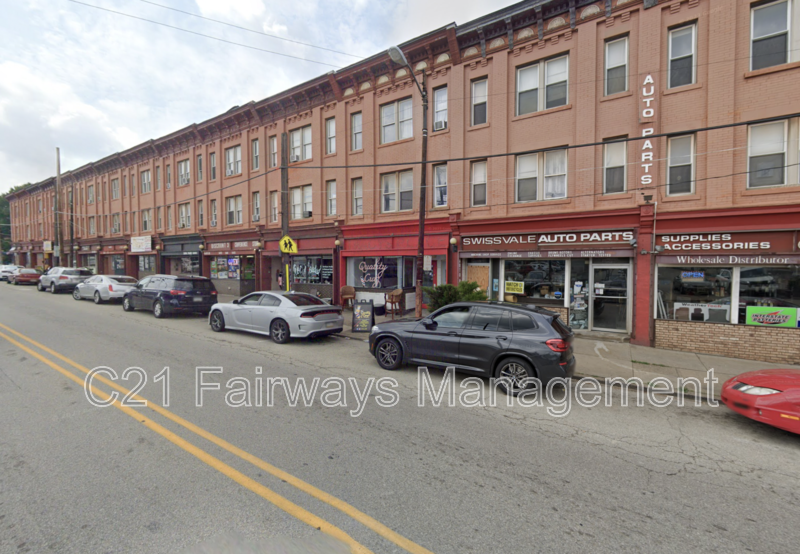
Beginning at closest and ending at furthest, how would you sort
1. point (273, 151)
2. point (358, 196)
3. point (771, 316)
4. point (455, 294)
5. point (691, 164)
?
1. point (771, 316)
2. point (691, 164)
3. point (455, 294)
4. point (358, 196)
5. point (273, 151)

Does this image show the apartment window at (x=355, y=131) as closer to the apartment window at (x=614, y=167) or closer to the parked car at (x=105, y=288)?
the apartment window at (x=614, y=167)

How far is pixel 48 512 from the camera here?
304cm

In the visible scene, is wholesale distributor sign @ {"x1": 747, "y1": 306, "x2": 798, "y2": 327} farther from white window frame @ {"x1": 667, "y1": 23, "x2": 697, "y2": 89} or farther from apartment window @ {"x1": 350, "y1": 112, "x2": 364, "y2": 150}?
apartment window @ {"x1": 350, "y1": 112, "x2": 364, "y2": 150}

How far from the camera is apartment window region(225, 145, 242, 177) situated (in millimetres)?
22047

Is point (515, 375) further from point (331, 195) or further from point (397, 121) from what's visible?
point (331, 195)

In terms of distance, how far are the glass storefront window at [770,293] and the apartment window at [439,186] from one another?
9.08 m

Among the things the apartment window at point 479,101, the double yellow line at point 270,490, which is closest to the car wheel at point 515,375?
the double yellow line at point 270,490

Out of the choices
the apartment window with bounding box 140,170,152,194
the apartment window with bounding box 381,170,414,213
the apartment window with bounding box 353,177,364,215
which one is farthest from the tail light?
the apartment window with bounding box 140,170,152,194

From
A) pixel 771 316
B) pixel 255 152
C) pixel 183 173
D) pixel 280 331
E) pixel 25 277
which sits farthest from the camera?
pixel 25 277

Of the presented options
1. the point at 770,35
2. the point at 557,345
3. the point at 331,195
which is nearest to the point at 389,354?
the point at 557,345

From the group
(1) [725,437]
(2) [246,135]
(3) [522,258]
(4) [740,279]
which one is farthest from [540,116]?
(2) [246,135]

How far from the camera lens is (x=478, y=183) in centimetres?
1384

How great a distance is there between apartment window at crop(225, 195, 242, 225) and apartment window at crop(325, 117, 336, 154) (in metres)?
7.27

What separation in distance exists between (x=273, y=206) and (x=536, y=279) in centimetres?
1427
